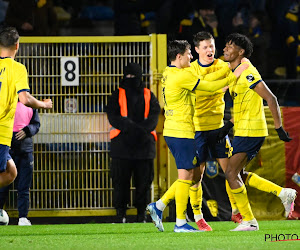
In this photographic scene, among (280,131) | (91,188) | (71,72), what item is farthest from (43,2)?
(280,131)

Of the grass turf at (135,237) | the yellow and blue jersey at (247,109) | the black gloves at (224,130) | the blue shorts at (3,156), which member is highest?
the yellow and blue jersey at (247,109)

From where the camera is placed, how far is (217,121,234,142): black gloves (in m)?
10.1

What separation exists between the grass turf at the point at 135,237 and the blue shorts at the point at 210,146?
36.1 inches

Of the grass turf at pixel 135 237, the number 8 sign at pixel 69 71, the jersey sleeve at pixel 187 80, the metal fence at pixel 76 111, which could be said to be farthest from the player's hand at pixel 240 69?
the number 8 sign at pixel 69 71

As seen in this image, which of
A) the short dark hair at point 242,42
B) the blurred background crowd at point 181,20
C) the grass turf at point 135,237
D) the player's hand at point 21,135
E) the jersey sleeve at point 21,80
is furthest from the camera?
the blurred background crowd at point 181,20

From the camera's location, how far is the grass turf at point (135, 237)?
8.13m

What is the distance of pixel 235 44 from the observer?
9.92 meters

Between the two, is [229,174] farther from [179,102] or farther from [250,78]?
[250,78]

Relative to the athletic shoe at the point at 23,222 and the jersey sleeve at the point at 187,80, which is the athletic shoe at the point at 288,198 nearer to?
the jersey sleeve at the point at 187,80

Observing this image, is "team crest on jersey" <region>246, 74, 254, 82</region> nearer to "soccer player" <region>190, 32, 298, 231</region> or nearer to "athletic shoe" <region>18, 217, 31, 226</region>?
"soccer player" <region>190, 32, 298, 231</region>

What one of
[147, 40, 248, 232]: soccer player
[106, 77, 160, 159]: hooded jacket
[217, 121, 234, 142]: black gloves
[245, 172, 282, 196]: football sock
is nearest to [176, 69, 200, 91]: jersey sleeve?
[147, 40, 248, 232]: soccer player

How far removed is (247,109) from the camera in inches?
387

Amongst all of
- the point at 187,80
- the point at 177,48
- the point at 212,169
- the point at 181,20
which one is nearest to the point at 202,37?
the point at 177,48

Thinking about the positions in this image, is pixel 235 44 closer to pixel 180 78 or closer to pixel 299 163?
pixel 180 78
